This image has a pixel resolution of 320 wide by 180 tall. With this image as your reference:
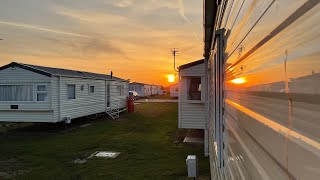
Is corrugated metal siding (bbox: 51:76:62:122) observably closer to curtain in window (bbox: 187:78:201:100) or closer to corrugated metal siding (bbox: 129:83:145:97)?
curtain in window (bbox: 187:78:201:100)

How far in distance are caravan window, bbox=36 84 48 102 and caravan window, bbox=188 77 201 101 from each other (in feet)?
23.5

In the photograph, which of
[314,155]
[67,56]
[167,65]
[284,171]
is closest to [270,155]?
[284,171]

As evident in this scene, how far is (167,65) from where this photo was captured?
39.4m

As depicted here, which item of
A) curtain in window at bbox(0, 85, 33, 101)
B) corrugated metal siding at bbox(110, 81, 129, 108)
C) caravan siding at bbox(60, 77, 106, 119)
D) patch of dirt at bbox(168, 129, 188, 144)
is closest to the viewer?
patch of dirt at bbox(168, 129, 188, 144)

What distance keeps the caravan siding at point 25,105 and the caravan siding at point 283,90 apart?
15.1 m

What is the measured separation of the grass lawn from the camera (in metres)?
8.23

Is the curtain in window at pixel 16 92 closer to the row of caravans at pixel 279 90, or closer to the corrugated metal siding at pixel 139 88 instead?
the row of caravans at pixel 279 90

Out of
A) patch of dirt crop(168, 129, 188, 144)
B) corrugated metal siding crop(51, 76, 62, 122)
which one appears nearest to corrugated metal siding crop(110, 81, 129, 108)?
corrugated metal siding crop(51, 76, 62, 122)

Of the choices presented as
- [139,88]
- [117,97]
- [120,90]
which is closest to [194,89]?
[117,97]

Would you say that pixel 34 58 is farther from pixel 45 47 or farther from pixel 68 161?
pixel 68 161

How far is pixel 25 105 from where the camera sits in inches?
618

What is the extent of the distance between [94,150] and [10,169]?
2.96m

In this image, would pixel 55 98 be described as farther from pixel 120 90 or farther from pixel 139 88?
pixel 139 88

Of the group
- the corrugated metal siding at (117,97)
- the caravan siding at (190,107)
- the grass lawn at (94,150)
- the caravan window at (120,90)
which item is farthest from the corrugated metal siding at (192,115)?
the caravan window at (120,90)
